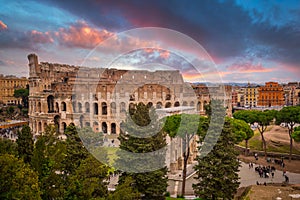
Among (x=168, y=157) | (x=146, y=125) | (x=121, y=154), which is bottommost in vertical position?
(x=168, y=157)

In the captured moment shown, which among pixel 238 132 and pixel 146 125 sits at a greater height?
pixel 146 125

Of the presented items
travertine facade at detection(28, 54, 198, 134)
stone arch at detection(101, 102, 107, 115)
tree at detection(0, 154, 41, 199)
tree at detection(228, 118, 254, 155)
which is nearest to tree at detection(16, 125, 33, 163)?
tree at detection(0, 154, 41, 199)

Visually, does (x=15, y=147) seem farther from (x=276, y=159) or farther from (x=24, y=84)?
(x=24, y=84)

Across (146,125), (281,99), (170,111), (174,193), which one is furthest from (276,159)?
(281,99)

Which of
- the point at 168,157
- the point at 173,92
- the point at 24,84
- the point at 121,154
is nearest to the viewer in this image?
the point at 121,154

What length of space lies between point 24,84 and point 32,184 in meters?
91.1

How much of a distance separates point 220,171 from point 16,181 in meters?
11.5

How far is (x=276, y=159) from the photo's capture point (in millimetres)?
29438

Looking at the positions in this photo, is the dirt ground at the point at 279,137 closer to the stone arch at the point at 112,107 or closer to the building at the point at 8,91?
the stone arch at the point at 112,107

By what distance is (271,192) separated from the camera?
1908 cm

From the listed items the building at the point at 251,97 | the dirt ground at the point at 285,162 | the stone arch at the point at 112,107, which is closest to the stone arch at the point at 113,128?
the stone arch at the point at 112,107

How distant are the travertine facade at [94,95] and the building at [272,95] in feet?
118

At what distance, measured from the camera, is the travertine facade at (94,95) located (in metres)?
49.6

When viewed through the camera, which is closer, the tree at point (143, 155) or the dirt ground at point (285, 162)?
the tree at point (143, 155)
